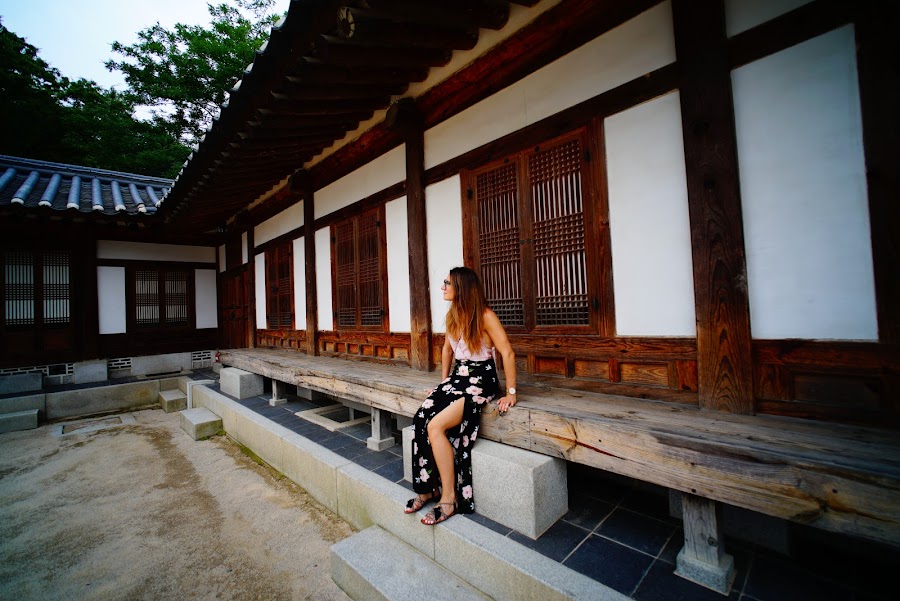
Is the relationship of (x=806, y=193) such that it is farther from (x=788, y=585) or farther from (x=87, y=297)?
(x=87, y=297)

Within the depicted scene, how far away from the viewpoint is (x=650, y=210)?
112 inches

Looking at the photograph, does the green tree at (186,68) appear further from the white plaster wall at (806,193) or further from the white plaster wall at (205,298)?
the white plaster wall at (806,193)

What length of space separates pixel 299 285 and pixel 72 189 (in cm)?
685

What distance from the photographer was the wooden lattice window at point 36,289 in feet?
28.0

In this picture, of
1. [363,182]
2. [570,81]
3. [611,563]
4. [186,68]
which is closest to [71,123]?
[186,68]

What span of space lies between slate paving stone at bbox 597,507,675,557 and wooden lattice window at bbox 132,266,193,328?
12.1m

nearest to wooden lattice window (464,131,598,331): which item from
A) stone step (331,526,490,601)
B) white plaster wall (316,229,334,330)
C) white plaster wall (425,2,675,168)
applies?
white plaster wall (425,2,675,168)

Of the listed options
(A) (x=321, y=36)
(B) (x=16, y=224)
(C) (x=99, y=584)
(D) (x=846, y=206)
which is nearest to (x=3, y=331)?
(B) (x=16, y=224)

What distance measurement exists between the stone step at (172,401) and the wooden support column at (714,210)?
9983mm

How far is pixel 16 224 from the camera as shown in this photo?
8.54 metres

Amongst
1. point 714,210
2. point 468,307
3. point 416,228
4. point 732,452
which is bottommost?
point 732,452

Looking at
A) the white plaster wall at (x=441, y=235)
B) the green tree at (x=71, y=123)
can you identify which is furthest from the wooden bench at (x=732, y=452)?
the green tree at (x=71, y=123)

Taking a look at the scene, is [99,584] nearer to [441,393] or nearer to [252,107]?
[441,393]

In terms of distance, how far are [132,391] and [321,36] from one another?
971 centimetres
